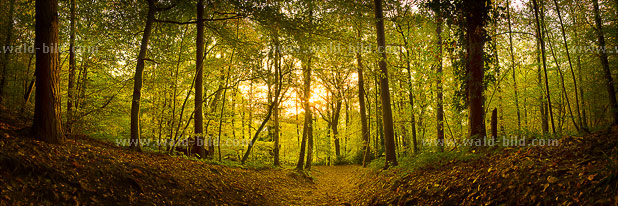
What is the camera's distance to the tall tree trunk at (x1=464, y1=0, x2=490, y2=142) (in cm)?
740

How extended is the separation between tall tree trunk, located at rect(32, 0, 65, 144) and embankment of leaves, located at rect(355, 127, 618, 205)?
23.8ft

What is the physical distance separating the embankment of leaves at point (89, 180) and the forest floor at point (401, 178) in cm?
1

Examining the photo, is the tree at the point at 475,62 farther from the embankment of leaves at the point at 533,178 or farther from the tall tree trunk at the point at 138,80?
the tall tree trunk at the point at 138,80

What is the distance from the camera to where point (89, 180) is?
196 inches

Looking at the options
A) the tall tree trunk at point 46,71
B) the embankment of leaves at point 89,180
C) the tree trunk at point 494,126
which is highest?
the tall tree trunk at point 46,71

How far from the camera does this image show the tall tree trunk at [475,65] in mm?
7400

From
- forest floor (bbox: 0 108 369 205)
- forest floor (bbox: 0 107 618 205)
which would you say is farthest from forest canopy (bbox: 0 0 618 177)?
forest floor (bbox: 0 107 618 205)

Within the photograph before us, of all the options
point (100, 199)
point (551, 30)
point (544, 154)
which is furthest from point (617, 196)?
point (551, 30)

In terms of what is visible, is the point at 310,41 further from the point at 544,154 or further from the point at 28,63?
the point at 28,63

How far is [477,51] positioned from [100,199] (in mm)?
8483

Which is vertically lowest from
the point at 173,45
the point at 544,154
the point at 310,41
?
the point at 544,154

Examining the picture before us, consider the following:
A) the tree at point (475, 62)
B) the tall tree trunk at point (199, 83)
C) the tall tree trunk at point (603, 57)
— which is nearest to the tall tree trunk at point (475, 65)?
the tree at point (475, 62)

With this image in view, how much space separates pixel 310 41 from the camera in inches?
386

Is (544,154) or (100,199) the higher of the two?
(544,154)
